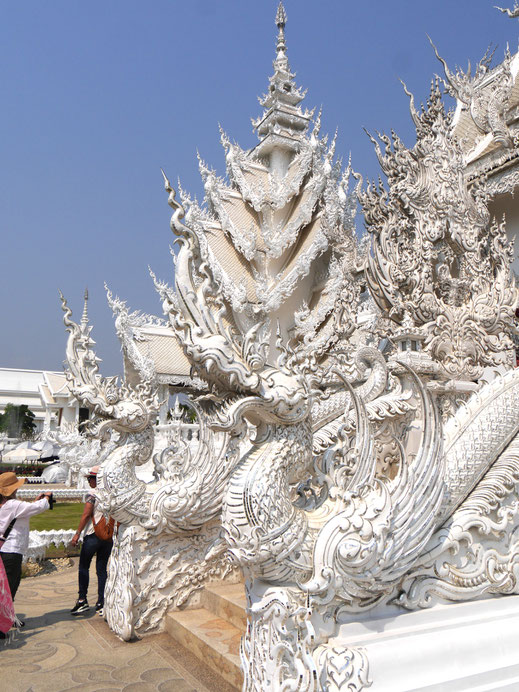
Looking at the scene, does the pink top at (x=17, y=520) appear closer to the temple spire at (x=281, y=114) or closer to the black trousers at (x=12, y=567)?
the black trousers at (x=12, y=567)

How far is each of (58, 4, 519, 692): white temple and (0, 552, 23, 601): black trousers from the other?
2.21ft

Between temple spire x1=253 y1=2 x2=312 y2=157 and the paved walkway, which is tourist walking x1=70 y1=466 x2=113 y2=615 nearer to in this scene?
the paved walkway

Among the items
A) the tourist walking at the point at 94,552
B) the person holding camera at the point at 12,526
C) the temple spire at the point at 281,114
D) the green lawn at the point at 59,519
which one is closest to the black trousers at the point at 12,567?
the person holding camera at the point at 12,526

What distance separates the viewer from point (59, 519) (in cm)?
981

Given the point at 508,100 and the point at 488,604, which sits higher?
the point at 508,100

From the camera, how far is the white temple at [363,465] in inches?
91.0

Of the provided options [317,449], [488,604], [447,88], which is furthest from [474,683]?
[447,88]

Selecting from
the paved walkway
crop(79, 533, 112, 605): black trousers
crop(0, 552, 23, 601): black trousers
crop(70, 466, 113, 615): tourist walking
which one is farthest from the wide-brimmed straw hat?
the paved walkway

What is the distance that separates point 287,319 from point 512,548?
40.1 ft

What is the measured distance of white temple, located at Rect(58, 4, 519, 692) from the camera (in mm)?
2312

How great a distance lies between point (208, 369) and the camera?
99.7 inches

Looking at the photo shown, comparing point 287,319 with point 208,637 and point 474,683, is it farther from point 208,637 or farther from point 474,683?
point 474,683

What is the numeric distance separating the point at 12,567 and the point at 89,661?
3.09 ft

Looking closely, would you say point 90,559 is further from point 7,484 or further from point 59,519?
point 59,519
